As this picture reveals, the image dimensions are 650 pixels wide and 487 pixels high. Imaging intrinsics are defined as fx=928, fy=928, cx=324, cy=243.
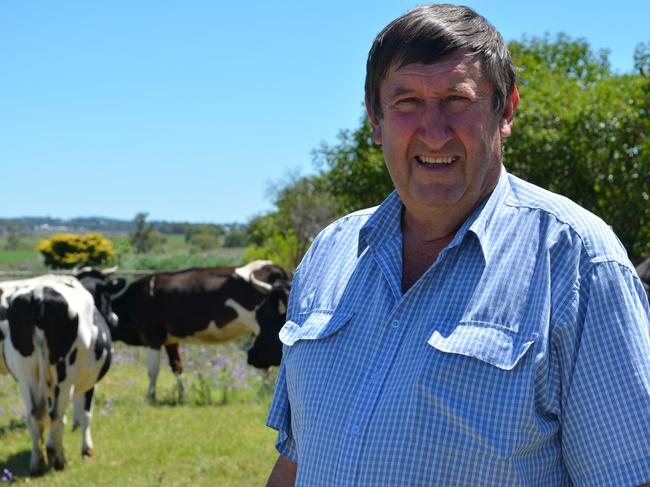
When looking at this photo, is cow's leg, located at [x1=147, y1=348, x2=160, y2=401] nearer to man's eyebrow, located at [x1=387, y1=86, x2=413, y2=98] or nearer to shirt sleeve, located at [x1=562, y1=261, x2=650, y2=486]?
man's eyebrow, located at [x1=387, y1=86, x2=413, y2=98]

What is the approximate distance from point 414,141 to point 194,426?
8.81 metres

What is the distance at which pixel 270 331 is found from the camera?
1121cm

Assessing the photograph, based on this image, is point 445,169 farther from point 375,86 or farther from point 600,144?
point 600,144

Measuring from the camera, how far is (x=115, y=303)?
14266mm

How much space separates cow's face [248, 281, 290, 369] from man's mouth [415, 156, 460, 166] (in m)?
8.92

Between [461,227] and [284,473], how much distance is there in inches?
33.5

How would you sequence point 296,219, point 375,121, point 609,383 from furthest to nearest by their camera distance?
1. point 296,219
2. point 375,121
3. point 609,383

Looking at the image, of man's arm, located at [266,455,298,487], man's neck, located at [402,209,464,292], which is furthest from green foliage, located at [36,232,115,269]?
man's neck, located at [402,209,464,292]

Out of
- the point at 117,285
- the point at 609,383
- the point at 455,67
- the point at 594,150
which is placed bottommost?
the point at 117,285

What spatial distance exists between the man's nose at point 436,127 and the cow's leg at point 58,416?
282 inches

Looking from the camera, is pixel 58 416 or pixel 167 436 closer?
pixel 58 416

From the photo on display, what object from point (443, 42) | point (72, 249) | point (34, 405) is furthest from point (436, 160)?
point (72, 249)

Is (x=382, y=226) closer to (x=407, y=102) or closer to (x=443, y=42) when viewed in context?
(x=407, y=102)

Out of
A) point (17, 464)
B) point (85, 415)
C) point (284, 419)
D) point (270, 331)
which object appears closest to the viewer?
point (284, 419)
